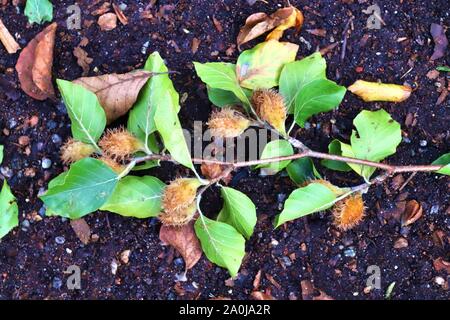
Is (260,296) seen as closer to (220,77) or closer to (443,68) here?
(220,77)

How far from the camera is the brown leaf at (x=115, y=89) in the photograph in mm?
1519

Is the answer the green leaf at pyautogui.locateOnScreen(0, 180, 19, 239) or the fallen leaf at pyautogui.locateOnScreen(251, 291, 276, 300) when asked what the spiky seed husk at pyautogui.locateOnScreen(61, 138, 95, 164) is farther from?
the fallen leaf at pyautogui.locateOnScreen(251, 291, 276, 300)

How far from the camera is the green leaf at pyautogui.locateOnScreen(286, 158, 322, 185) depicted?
1.56 meters

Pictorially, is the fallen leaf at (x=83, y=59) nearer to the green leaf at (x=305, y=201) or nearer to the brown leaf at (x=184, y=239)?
the brown leaf at (x=184, y=239)

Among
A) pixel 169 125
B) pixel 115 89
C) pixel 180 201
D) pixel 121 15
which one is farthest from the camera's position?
pixel 121 15

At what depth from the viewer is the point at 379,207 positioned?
1.62 meters

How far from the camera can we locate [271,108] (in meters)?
1.48

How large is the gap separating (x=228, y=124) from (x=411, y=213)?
56 cm

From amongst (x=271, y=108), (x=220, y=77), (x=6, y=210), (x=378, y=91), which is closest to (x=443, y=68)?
(x=378, y=91)

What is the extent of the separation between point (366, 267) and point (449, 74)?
573 millimetres

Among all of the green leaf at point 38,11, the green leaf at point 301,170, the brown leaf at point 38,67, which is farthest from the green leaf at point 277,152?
the green leaf at point 38,11

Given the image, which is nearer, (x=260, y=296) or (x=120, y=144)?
(x=120, y=144)
